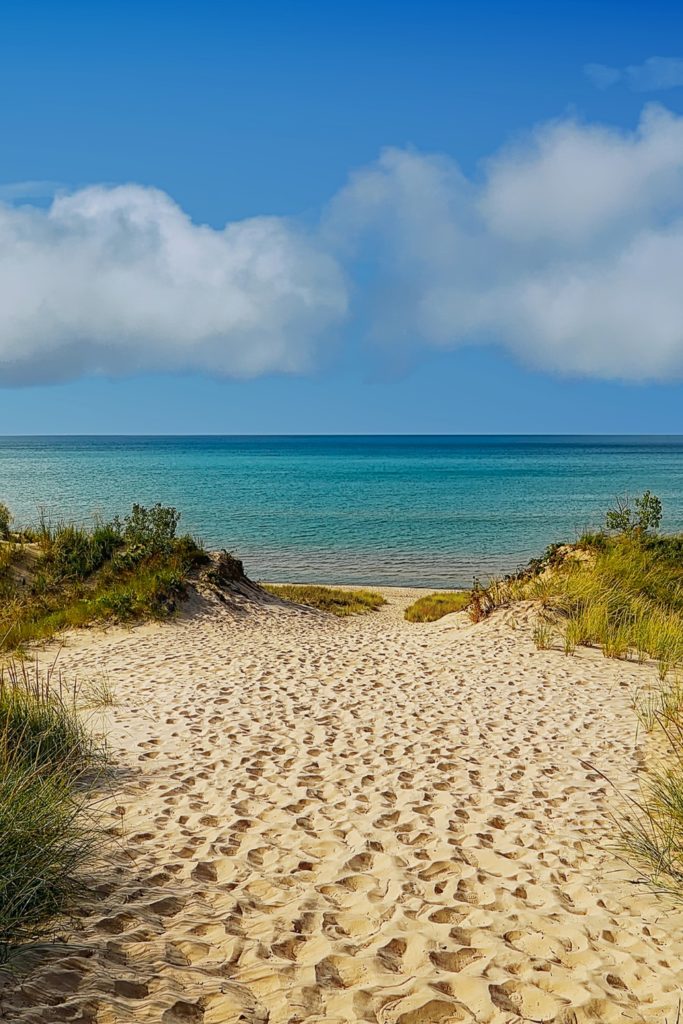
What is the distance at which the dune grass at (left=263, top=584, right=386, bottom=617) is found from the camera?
73.2ft

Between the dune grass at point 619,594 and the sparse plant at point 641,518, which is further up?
the sparse plant at point 641,518

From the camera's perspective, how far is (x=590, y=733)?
9234 millimetres

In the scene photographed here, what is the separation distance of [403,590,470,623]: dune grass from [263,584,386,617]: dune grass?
54.0 inches

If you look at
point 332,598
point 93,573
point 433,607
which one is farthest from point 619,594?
point 93,573

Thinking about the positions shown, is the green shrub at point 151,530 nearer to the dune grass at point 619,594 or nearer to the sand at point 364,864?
the sand at point 364,864

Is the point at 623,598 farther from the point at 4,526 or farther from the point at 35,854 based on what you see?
the point at 4,526

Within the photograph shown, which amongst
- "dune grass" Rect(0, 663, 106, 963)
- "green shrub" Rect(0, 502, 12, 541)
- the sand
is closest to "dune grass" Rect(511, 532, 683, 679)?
the sand

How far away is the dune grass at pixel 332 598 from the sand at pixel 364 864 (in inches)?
415

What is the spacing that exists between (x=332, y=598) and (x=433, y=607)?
3463 mm

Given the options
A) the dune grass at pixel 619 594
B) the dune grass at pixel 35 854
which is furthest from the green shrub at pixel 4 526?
the dune grass at pixel 35 854

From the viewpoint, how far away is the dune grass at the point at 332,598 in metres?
22.3

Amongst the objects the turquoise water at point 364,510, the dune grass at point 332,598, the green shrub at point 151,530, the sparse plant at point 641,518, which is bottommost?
the dune grass at point 332,598

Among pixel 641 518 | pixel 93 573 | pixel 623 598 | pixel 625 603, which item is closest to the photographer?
pixel 625 603

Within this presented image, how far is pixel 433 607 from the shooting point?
22.3 metres
